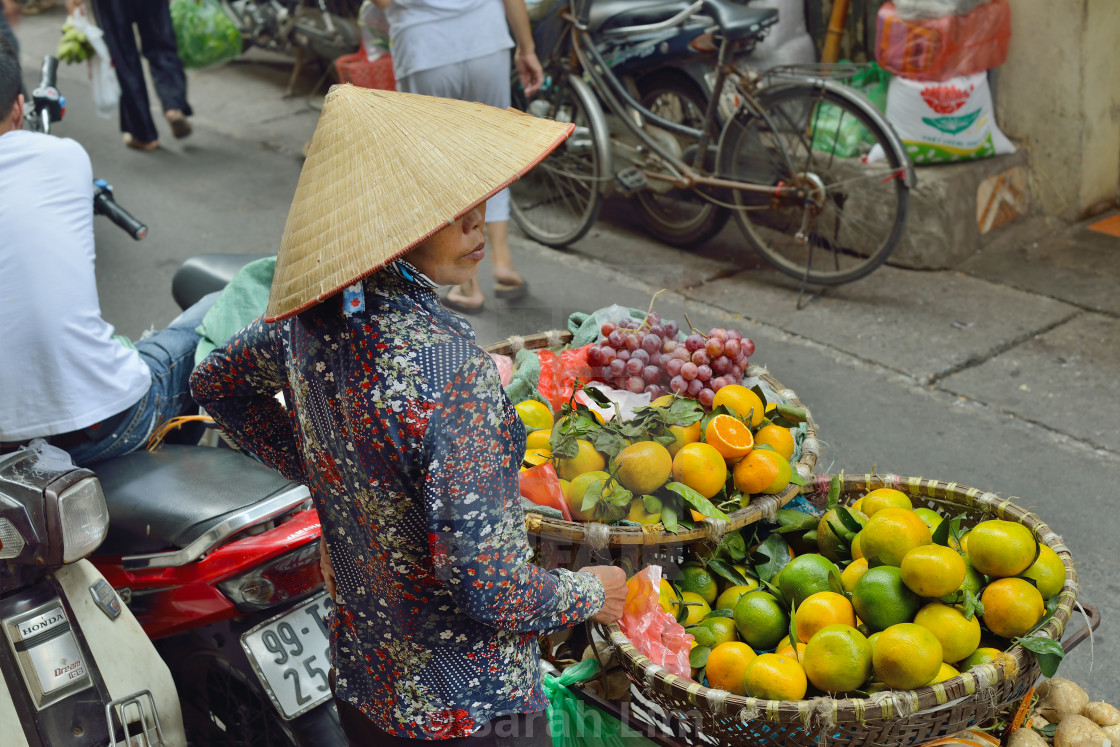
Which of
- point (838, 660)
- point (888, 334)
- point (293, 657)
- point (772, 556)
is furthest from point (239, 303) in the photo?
point (888, 334)

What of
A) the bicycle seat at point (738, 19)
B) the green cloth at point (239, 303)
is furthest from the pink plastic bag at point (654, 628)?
the bicycle seat at point (738, 19)

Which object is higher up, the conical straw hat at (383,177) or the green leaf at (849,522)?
the conical straw hat at (383,177)

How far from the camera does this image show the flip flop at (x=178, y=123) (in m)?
7.26

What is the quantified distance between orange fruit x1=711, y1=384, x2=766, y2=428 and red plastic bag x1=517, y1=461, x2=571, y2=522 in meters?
0.41

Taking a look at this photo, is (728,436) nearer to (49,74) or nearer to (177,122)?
(49,74)

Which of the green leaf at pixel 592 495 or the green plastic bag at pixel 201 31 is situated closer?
the green leaf at pixel 592 495

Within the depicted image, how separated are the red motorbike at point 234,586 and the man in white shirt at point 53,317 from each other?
208mm

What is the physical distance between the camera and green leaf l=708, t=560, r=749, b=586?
A: 209 cm

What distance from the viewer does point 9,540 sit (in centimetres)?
193

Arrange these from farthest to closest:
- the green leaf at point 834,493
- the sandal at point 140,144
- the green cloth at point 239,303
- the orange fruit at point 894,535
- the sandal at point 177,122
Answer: the sandal at point 177,122, the sandal at point 140,144, the green cloth at point 239,303, the green leaf at point 834,493, the orange fruit at point 894,535

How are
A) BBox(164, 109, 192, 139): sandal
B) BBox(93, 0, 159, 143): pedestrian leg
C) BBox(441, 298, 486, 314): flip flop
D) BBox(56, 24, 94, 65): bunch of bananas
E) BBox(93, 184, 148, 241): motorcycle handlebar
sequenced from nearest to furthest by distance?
BBox(93, 184, 148, 241): motorcycle handlebar < BBox(441, 298, 486, 314): flip flop < BBox(56, 24, 94, 65): bunch of bananas < BBox(93, 0, 159, 143): pedestrian leg < BBox(164, 109, 192, 139): sandal

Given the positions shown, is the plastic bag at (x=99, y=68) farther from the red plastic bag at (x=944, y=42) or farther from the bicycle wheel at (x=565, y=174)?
the red plastic bag at (x=944, y=42)

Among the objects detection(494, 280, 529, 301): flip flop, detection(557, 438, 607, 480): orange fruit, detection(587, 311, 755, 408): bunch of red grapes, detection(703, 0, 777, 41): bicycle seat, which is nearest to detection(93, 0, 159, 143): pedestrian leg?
detection(494, 280, 529, 301): flip flop

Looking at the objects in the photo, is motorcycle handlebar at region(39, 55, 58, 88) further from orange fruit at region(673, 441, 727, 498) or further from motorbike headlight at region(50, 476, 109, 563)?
orange fruit at region(673, 441, 727, 498)
